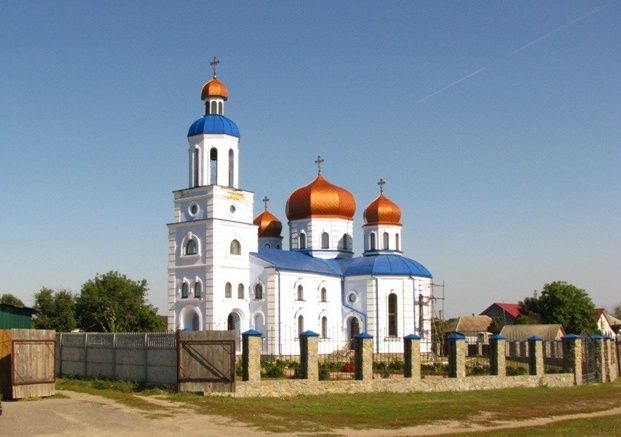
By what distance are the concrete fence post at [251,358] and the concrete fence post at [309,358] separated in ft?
6.08

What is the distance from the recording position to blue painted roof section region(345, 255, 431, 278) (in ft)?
165

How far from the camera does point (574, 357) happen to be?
36750 mm

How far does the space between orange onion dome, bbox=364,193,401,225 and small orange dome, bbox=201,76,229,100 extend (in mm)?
13851

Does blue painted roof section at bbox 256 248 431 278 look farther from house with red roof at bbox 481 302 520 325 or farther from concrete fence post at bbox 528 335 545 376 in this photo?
house with red roof at bbox 481 302 520 325

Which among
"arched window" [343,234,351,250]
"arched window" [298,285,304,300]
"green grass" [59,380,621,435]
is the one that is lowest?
"green grass" [59,380,621,435]

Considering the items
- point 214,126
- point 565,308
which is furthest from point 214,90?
point 565,308

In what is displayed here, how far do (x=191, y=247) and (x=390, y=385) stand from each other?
1769 cm

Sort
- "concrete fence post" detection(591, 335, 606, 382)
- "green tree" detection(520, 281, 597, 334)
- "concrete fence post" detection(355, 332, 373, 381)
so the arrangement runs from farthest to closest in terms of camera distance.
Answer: "green tree" detection(520, 281, 597, 334) → "concrete fence post" detection(591, 335, 606, 382) → "concrete fence post" detection(355, 332, 373, 381)

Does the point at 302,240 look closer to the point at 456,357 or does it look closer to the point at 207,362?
the point at 456,357

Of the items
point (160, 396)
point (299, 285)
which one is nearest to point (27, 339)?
point (160, 396)

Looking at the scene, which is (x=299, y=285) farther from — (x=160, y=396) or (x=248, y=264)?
(x=160, y=396)

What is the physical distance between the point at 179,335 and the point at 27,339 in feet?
14.1

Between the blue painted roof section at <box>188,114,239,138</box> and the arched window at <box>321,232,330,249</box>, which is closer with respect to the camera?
the blue painted roof section at <box>188,114,239,138</box>

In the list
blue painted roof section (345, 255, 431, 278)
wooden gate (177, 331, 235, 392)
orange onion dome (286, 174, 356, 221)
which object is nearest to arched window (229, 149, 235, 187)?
orange onion dome (286, 174, 356, 221)
